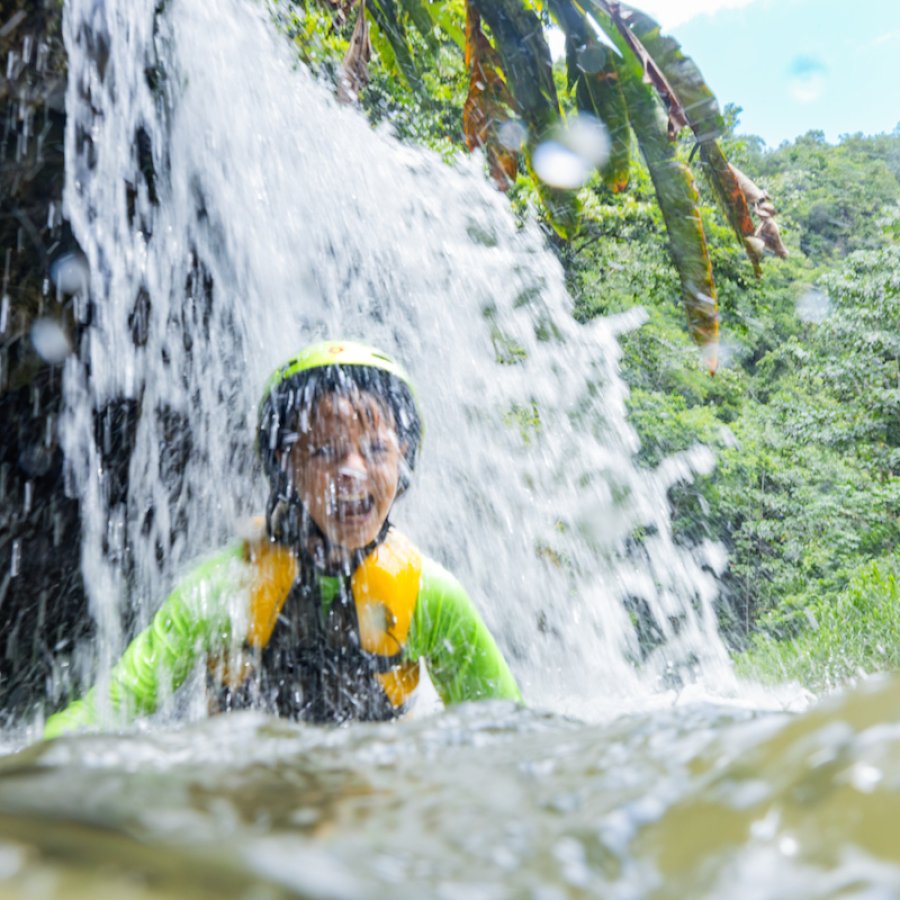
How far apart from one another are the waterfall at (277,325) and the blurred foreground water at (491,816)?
2947 millimetres

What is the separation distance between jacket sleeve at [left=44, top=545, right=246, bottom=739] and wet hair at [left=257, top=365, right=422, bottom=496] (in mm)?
408

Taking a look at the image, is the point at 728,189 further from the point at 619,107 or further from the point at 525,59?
the point at 525,59

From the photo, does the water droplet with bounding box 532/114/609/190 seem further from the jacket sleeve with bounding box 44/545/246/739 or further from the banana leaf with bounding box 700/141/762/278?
the jacket sleeve with bounding box 44/545/246/739

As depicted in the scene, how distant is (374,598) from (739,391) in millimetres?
24833

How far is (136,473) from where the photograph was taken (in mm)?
4355

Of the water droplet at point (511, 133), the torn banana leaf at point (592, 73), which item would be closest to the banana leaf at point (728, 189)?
the torn banana leaf at point (592, 73)

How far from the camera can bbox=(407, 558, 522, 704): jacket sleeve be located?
229cm

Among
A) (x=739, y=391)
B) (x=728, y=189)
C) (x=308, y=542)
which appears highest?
(x=739, y=391)

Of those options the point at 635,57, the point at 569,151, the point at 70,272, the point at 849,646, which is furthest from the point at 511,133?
the point at 849,646

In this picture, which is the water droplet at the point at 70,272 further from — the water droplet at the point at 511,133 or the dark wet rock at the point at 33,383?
the water droplet at the point at 511,133

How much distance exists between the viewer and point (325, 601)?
2346 millimetres

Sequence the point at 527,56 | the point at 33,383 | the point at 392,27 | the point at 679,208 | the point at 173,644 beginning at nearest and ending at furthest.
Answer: the point at 173,644
the point at 33,383
the point at 679,208
the point at 527,56
the point at 392,27

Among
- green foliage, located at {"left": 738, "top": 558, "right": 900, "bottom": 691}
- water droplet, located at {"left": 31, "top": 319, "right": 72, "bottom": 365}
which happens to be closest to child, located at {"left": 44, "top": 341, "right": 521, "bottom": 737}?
water droplet, located at {"left": 31, "top": 319, "right": 72, "bottom": 365}

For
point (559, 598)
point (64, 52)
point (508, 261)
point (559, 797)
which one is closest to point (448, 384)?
point (508, 261)
